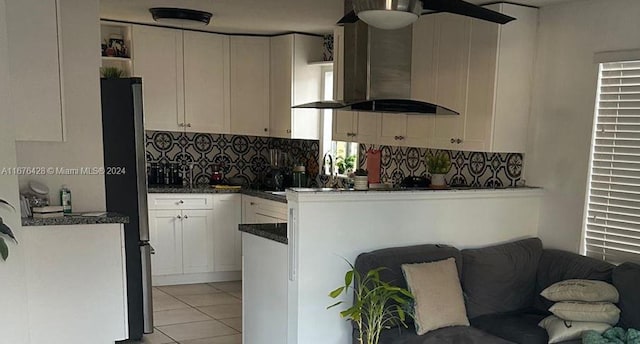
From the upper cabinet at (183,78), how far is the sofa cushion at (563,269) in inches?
136

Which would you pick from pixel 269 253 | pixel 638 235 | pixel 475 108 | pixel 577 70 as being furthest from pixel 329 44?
pixel 638 235

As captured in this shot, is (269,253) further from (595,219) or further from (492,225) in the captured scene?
(595,219)

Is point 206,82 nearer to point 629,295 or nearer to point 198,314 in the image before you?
point 198,314

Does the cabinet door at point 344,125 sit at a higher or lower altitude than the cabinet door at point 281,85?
lower

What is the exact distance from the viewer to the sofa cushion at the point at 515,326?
2.94 meters

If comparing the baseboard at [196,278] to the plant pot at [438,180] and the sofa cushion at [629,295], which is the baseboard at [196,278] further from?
the sofa cushion at [629,295]

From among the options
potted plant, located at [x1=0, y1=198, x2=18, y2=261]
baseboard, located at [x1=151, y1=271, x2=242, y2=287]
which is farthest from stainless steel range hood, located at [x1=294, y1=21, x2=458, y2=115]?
baseboard, located at [x1=151, y1=271, x2=242, y2=287]

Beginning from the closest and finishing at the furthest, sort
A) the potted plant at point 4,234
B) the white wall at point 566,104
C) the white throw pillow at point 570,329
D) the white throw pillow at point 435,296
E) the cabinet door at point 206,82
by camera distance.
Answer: the potted plant at point 4,234 → the white throw pillow at point 570,329 → the white throw pillow at point 435,296 → the white wall at point 566,104 → the cabinet door at point 206,82

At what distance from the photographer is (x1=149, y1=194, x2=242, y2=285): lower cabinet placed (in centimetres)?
517

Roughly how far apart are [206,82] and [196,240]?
1.61m

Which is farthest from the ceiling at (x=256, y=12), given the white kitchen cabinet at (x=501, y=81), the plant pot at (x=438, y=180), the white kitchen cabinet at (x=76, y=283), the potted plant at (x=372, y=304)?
the potted plant at (x=372, y=304)

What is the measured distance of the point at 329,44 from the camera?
216 inches

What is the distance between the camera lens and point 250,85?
5.72 m

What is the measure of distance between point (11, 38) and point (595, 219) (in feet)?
12.2
